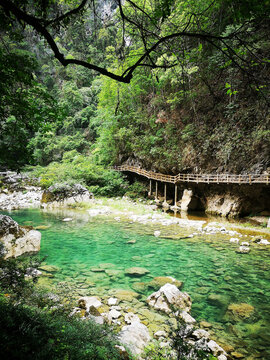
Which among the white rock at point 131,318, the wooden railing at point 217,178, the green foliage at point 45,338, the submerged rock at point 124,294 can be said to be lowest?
the submerged rock at point 124,294

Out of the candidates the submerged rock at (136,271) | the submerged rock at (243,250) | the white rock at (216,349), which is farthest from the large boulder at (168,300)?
the submerged rock at (243,250)

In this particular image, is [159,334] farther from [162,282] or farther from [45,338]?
[45,338]

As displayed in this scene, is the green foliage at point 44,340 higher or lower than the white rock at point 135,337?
higher

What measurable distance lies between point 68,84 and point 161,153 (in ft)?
72.6

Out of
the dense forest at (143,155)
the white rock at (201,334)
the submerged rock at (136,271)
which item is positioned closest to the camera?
the dense forest at (143,155)

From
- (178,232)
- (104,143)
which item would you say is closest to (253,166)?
(178,232)

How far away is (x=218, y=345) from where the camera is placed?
8.51ft

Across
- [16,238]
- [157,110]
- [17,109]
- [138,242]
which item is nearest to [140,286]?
[138,242]

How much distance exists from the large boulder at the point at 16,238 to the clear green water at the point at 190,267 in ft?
1.69

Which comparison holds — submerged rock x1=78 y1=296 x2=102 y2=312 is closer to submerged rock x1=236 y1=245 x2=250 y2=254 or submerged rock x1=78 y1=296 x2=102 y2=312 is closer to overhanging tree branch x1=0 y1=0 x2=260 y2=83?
overhanging tree branch x1=0 y1=0 x2=260 y2=83

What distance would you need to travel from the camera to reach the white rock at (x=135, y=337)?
237cm

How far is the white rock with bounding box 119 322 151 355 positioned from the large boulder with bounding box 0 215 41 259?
4.04m

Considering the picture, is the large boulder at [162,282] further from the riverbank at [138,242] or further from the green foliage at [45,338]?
the green foliage at [45,338]

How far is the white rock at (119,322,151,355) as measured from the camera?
2373 millimetres
